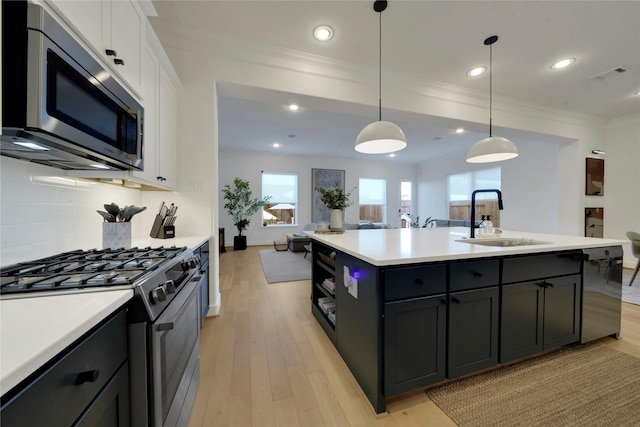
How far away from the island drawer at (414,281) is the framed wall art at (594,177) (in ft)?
16.9

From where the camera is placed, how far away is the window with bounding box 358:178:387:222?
320 inches

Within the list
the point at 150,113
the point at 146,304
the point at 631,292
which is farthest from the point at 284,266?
the point at 631,292

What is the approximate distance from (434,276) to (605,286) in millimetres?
1777

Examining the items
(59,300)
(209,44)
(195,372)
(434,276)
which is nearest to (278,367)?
(195,372)

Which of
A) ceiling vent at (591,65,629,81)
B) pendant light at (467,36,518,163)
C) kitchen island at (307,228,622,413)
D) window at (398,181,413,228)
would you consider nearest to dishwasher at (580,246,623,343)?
kitchen island at (307,228,622,413)

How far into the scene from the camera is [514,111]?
3.68m

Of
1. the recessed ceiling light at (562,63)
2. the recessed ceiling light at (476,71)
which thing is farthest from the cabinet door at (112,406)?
the recessed ceiling light at (562,63)

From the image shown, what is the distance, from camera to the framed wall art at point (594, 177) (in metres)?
4.35

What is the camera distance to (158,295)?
88 cm

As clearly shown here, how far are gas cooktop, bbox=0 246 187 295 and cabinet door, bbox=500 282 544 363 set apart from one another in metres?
2.04

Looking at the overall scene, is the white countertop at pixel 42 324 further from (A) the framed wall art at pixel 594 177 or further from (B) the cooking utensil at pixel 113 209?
(A) the framed wall art at pixel 594 177

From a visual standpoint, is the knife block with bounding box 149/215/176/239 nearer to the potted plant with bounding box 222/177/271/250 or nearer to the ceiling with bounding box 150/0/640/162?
the ceiling with bounding box 150/0/640/162

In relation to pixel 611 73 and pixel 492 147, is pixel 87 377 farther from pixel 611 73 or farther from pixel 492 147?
pixel 611 73

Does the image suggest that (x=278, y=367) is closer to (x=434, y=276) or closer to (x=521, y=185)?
(x=434, y=276)
